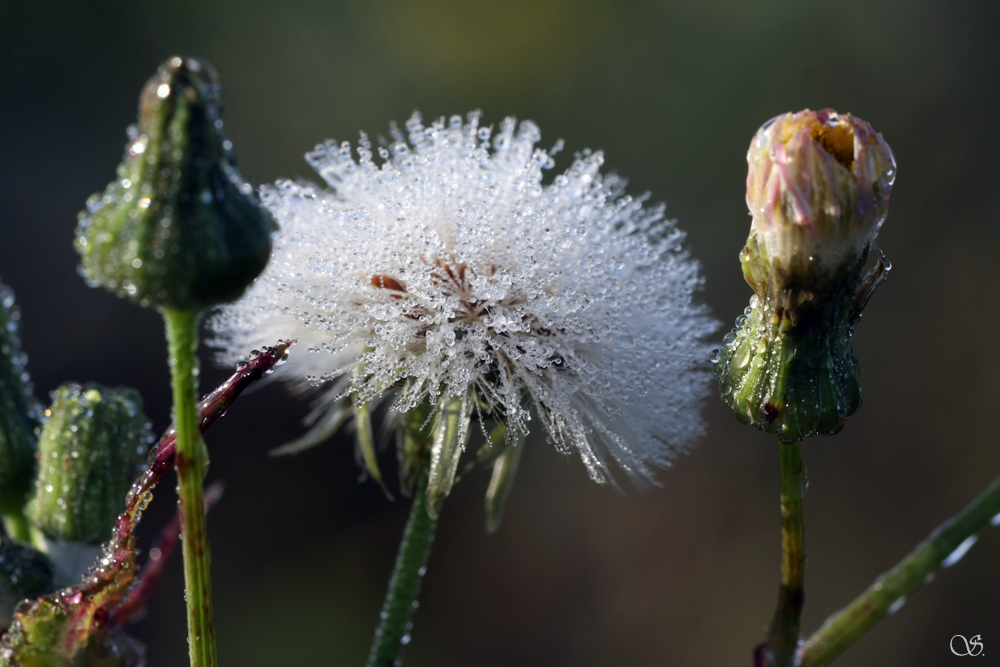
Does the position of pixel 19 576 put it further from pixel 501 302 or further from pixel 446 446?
pixel 501 302

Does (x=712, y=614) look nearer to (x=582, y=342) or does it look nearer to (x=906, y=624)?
(x=906, y=624)

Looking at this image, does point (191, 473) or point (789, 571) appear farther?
point (789, 571)

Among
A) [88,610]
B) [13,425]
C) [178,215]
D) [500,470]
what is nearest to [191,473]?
[178,215]

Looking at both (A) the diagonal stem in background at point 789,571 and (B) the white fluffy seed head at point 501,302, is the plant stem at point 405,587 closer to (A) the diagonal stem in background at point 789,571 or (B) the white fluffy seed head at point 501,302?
(B) the white fluffy seed head at point 501,302

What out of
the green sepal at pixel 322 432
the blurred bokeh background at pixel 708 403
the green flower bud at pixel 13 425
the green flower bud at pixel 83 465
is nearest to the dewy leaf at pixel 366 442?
the green sepal at pixel 322 432

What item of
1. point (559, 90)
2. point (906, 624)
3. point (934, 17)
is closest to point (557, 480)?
point (906, 624)

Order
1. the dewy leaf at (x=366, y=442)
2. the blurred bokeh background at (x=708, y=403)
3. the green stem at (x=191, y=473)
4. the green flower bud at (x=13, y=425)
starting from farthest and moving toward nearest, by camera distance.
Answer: the blurred bokeh background at (x=708, y=403)
the dewy leaf at (x=366, y=442)
the green flower bud at (x=13, y=425)
the green stem at (x=191, y=473)
